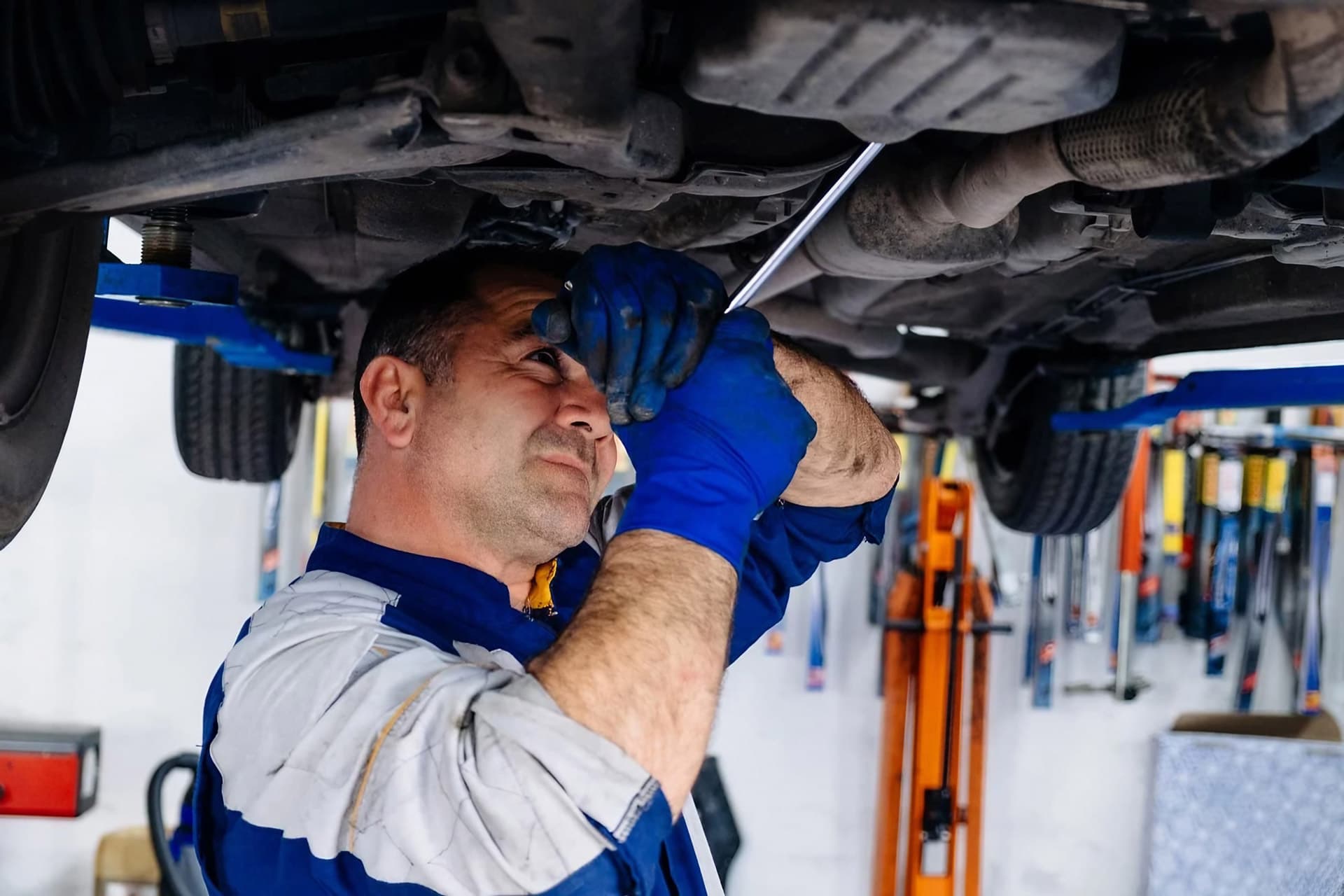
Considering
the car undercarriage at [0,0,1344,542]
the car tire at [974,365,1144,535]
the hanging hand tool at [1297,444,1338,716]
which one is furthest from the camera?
the hanging hand tool at [1297,444,1338,716]

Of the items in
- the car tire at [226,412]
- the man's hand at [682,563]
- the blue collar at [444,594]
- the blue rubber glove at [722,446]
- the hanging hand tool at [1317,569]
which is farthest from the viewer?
the hanging hand tool at [1317,569]

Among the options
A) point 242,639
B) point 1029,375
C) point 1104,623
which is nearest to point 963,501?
point 1104,623

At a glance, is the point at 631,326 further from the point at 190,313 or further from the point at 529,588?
the point at 190,313

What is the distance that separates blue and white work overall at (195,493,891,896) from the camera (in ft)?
2.72

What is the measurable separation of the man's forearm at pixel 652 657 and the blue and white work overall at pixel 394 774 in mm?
22

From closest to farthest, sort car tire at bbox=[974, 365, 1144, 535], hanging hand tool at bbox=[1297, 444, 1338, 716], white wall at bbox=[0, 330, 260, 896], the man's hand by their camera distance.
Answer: the man's hand < car tire at bbox=[974, 365, 1144, 535] < white wall at bbox=[0, 330, 260, 896] < hanging hand tool at bbox=[1297, 444, 1338, 716]

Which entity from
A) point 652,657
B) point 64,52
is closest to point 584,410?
point 652,657

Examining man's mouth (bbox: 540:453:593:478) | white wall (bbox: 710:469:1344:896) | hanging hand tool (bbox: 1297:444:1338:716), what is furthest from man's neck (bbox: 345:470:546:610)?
hanging hand tool (bbox: 1297:444:1338:716)

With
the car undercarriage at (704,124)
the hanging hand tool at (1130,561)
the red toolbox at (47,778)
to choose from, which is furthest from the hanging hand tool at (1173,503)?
the red toolbox at (47,778)

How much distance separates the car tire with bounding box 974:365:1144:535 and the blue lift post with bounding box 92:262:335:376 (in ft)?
4.69

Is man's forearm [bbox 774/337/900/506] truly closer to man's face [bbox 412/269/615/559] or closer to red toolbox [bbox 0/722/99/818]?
man's face [bbox 412/269/615/559]

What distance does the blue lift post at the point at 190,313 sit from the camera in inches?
53.7

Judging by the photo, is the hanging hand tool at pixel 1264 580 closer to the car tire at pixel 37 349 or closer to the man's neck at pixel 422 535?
the man's neck at pixel 422 535

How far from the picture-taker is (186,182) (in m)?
1.01
